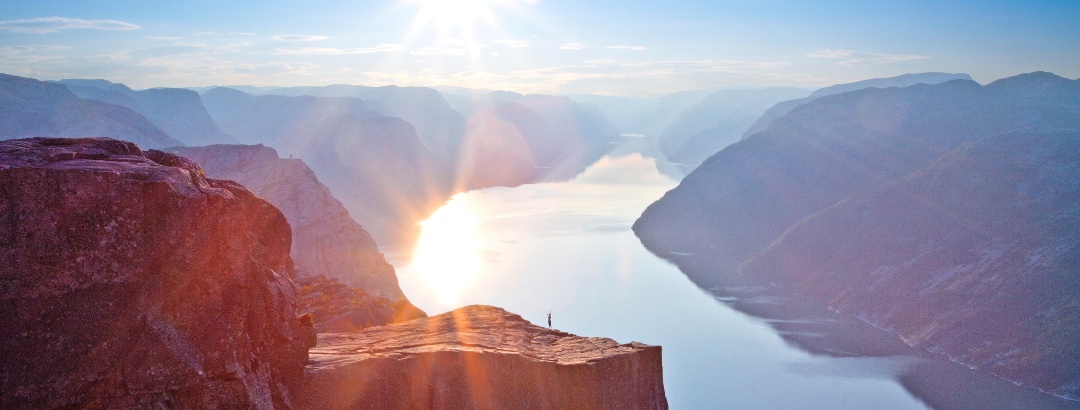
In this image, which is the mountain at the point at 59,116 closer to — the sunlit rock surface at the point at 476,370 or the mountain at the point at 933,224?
the mountain at the point at 933,224

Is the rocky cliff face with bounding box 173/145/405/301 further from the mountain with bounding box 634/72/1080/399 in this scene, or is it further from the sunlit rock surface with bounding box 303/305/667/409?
the mountain with bounding box 634/72/1080/399

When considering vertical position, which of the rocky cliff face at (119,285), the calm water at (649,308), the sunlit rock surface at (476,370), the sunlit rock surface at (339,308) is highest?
the rocky cliff face at (119,285)

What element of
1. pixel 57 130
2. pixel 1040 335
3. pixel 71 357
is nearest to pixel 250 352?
pixel 71 357

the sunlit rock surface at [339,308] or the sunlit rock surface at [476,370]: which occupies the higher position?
the sunlit rock surface at [476,370]

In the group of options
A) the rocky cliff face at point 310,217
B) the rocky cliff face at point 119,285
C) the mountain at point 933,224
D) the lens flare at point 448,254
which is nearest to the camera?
→ the rocky cliff face at point 119,285

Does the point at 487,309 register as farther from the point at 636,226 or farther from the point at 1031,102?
the point at 1031,102

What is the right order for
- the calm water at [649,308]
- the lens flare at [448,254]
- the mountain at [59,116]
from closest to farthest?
the calm water at [649,308]
the lens flare at [448,254]
the mountain at [59,116]

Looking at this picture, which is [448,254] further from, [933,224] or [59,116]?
Answer: [59,116]

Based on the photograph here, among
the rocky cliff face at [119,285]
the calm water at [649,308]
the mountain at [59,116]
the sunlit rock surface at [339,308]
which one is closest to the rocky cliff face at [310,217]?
the calm water at [649,308]
